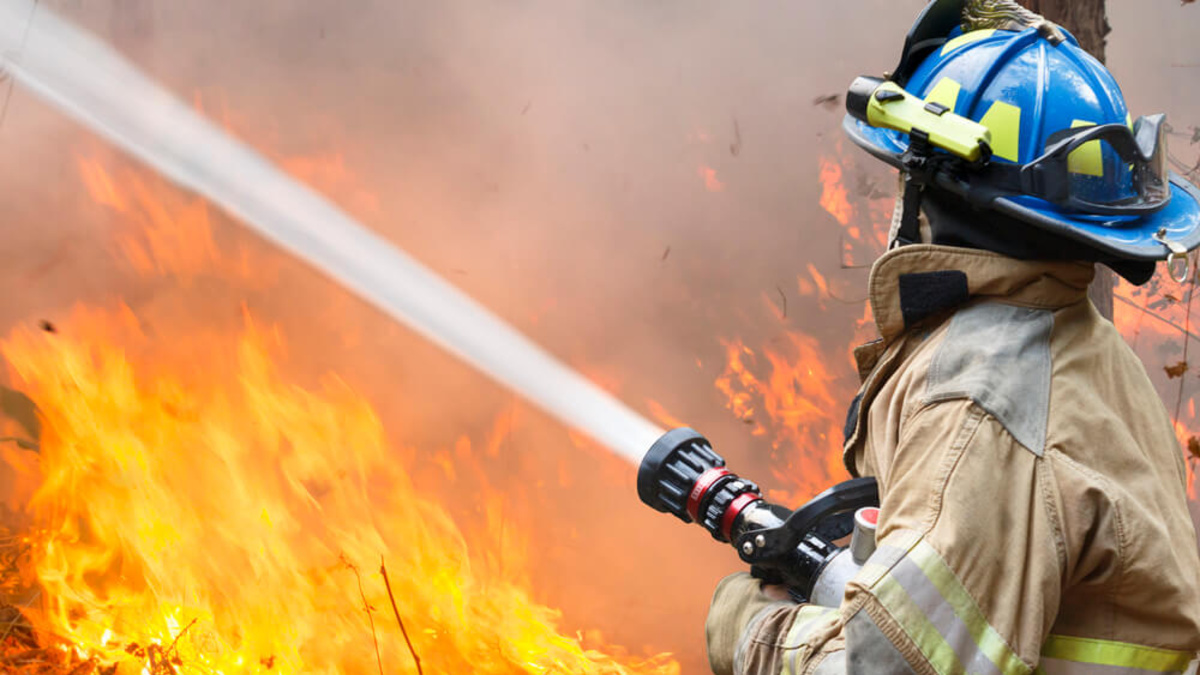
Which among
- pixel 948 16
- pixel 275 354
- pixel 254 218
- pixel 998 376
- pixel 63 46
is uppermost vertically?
pixel 948 16

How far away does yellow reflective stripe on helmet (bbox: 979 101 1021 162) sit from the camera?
1.80 metres

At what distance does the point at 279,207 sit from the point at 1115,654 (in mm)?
4735

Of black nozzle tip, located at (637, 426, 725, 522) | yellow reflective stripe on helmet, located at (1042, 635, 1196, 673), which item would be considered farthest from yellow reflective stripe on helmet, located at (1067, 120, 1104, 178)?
black nozzle tip, located at (637, 426, 725, 522)

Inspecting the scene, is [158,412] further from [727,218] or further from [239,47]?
[727,218]

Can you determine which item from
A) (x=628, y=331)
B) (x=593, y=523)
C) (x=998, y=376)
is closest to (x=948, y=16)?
(x=998, y=376)

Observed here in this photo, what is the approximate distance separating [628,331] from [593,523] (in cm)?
106

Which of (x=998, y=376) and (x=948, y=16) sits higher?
(x=948, y=16)

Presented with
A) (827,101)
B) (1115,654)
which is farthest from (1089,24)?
(1115,654)

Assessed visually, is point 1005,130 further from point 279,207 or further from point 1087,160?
point 279,207

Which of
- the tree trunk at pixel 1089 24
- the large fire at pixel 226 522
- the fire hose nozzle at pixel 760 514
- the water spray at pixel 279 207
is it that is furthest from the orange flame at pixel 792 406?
the fire hose nozzle at pixel 760 514

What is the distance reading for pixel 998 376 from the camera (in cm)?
162

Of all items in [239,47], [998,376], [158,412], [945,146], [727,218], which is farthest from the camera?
[727,218]

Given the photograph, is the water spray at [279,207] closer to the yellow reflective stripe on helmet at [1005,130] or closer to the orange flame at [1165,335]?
the yellow reflective stripe on helmet at [1005,130]

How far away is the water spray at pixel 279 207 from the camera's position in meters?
4.93
